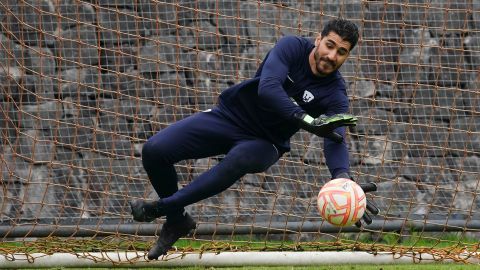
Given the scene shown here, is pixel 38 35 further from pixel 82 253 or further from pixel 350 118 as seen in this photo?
pixel 350 118

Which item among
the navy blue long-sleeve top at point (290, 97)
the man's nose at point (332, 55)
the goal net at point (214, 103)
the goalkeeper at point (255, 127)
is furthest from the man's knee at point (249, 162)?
the goal net at point (214, 103)

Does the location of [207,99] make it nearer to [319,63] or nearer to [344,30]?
[319,63]

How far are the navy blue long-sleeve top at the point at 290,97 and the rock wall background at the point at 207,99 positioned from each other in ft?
6.67

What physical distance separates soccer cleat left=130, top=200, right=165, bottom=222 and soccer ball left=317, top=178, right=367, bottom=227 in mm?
1146

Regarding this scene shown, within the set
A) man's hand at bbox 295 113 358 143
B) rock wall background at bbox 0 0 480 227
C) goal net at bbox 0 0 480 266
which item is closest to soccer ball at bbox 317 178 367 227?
man's hand at bbox 295 113 358 143

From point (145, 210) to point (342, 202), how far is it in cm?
138

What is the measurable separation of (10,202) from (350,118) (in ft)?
13.3

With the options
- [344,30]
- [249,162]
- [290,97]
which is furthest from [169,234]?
[344,30]

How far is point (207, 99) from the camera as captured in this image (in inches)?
368

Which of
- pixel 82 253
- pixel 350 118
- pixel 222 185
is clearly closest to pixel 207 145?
pixel 222 185

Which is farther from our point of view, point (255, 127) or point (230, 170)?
point (255, 127)

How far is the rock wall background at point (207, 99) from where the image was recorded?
30.2 feet

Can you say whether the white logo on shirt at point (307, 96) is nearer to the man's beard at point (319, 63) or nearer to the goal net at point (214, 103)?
the man's beard at point (319, 63)

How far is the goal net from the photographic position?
29.9 ft
